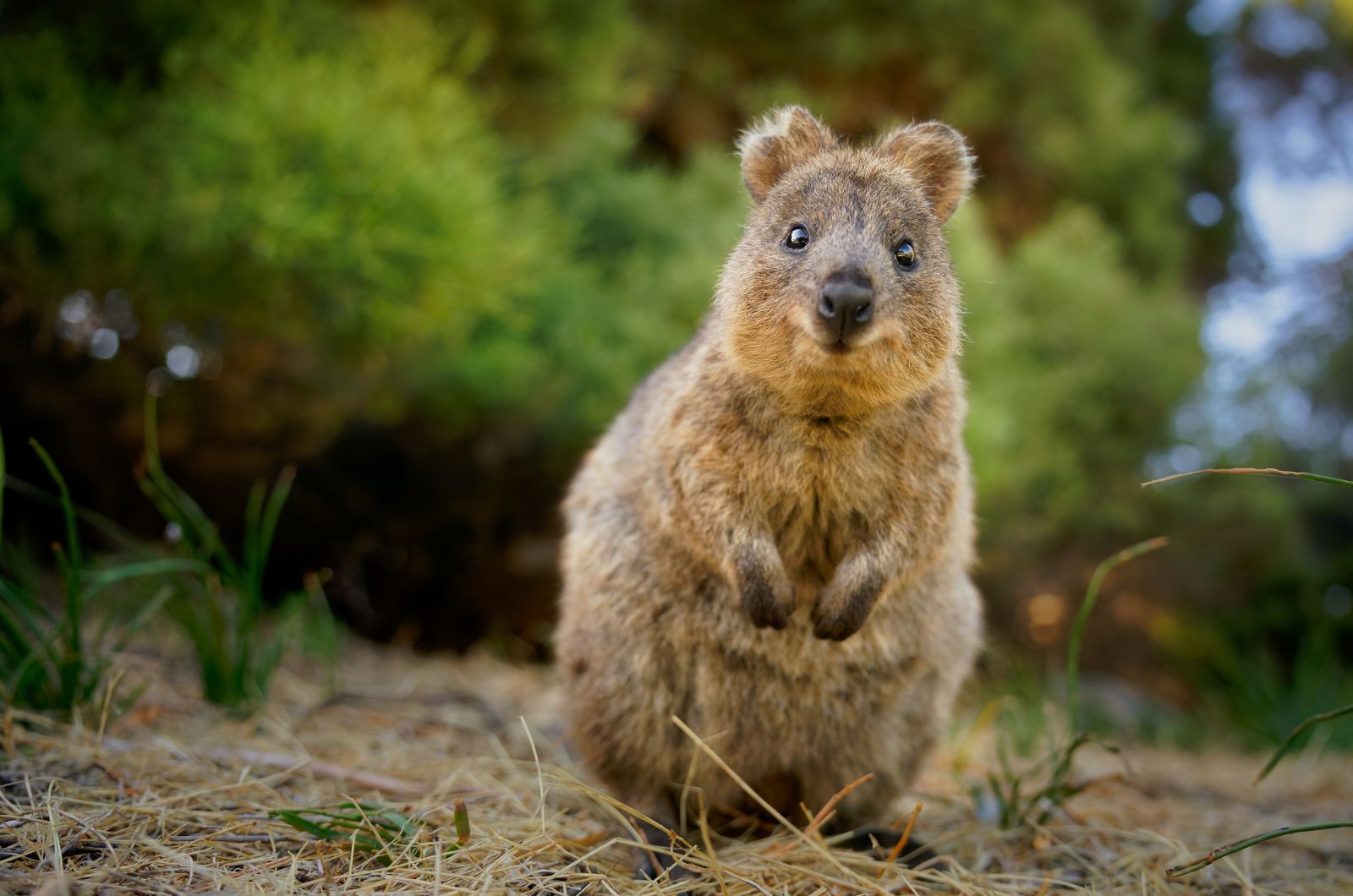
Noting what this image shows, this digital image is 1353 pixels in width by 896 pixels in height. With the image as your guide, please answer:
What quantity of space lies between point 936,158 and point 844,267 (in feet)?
2.41

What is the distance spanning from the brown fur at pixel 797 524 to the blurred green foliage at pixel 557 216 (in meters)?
2.22

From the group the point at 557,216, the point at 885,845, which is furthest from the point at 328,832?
the point at 557,216

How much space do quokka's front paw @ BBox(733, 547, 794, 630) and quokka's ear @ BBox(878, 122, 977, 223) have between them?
116cm

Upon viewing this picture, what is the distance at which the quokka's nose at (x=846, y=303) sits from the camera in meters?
2.13

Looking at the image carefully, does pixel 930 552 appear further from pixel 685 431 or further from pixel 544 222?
pixel 544 222

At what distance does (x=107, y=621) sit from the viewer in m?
3.09

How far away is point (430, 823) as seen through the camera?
239cm

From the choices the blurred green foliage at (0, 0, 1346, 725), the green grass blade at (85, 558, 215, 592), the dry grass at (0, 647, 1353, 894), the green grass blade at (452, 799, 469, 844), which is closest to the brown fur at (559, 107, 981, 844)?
the dry grass at (0, 647, 1353, 894)

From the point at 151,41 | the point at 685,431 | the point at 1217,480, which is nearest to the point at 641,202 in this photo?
the point at 151,41

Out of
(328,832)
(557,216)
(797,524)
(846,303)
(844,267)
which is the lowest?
(328,832)

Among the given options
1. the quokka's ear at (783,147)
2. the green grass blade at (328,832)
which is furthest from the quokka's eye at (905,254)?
the green grass blade at (328,832)

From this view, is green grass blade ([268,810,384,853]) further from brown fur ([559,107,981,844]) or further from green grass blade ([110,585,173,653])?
green grass blade ([110,585,173,653])

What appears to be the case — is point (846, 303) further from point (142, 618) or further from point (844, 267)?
point (142, 618)

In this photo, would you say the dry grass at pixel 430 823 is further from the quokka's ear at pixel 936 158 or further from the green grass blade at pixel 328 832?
the quokka's ear at pixel 936 158
